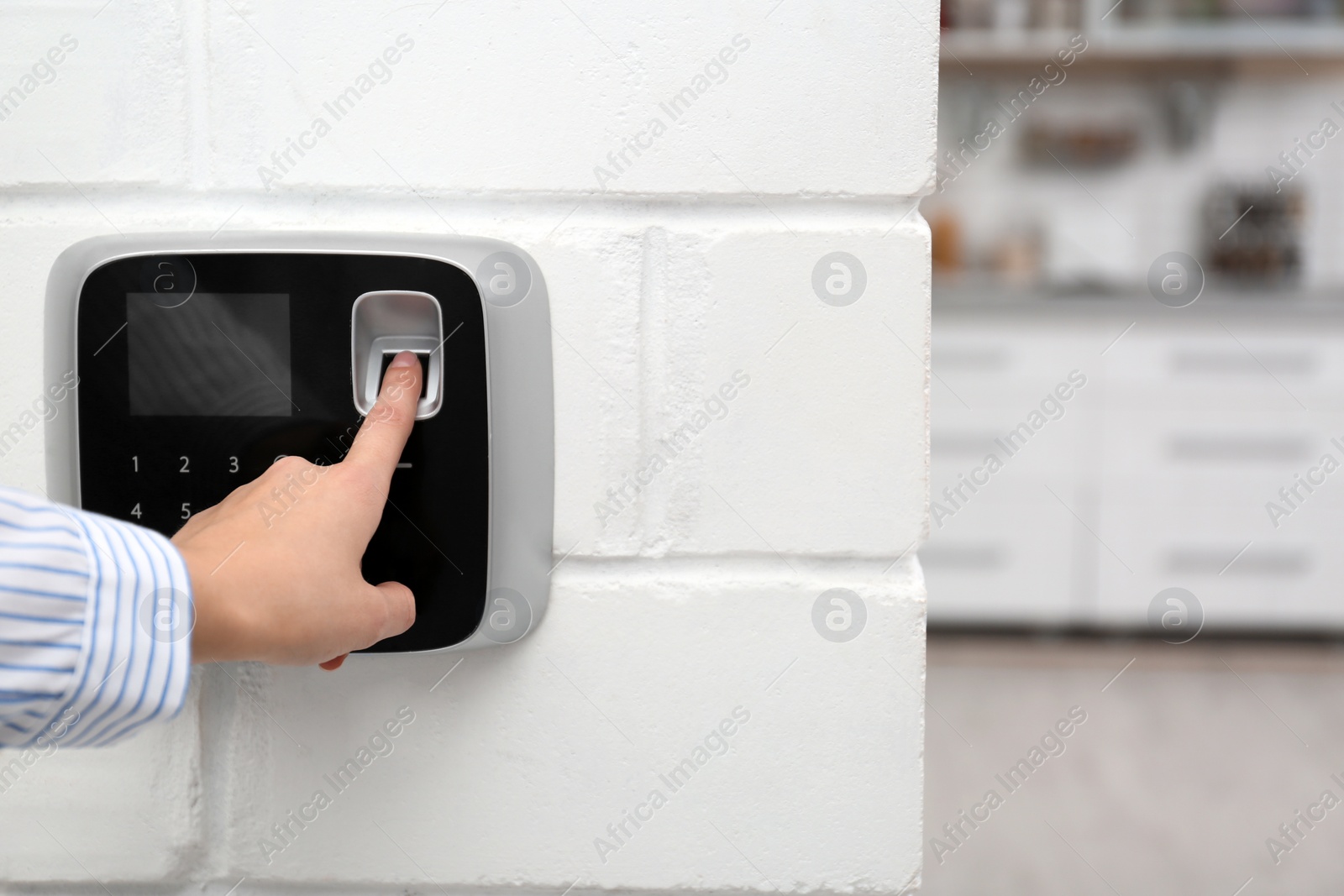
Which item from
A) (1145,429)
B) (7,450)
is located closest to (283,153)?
(7,450)

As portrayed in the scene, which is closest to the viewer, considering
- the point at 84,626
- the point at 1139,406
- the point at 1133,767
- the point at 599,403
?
the point at 84,626

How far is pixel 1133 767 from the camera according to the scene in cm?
195

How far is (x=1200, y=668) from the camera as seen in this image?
7.82ft

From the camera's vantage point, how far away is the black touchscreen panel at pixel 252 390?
1.20 ft

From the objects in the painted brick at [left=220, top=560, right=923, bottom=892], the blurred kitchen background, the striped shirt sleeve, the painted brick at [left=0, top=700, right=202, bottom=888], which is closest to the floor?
the blurred kitchen background

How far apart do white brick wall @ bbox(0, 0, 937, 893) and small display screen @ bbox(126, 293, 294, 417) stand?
1.5 inches

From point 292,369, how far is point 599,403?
112 millimetres

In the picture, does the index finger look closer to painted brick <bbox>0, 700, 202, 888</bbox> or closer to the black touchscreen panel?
the black touchscreen panel

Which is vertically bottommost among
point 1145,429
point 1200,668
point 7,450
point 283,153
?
point 1200,668

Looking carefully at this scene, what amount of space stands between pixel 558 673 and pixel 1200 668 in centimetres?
241

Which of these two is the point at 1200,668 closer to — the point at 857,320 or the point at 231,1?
the point at 857,320

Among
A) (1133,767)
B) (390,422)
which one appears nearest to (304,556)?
(390,422)

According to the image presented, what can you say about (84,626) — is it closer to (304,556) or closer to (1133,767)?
(304,556)

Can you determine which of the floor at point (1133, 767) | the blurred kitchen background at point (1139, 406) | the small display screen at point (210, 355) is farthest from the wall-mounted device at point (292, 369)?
the blurred kitchen background at point (1139, 406)
